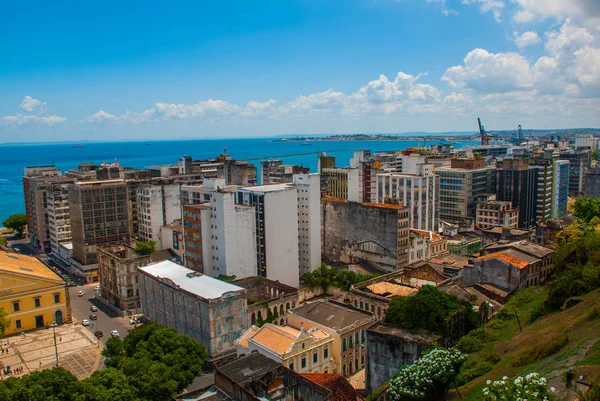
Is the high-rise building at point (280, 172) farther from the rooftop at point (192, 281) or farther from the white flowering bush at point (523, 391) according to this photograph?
the white flowering bush at point (523, 391)

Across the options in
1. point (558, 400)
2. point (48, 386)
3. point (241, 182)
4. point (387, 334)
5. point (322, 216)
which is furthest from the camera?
point (241, 182)

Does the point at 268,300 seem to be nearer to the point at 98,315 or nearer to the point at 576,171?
the point at 98,315

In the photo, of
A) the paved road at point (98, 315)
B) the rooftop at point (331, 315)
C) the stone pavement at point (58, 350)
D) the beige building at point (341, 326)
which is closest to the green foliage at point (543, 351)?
the beige building at point (341, 326)

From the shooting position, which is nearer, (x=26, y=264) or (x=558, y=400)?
(x=558, y=400)

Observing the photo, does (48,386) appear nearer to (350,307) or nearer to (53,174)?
(350,307)

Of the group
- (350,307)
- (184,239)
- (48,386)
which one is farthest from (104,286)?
(48,386)

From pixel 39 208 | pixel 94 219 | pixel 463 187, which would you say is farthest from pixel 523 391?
pixel 39 208
